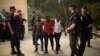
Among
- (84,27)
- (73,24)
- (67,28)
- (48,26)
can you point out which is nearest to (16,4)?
(48,26)

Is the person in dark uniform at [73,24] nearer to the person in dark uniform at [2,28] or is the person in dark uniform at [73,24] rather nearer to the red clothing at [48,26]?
the red clothing at [48,26]

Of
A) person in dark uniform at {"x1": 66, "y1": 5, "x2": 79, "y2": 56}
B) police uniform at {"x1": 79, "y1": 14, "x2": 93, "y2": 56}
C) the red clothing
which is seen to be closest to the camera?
person in dark uniform at {"x1": 66, "y1": 5, "x2": 79, "y2": 56}

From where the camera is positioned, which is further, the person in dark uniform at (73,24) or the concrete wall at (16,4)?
the concrete wall at (16,4)

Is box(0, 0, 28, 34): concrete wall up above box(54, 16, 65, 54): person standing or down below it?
above

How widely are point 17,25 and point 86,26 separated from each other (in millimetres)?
2848

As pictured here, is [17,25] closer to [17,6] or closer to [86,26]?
[86,26]

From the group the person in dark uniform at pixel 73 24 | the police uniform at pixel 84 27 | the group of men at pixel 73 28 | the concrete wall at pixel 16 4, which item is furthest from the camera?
the concrete wall at pixel 16 4

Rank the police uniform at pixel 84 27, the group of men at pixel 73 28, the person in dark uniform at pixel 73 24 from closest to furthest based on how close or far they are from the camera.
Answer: the person in dark uniform at pixel 73 24 < the group of men at pixel 73 28 < the police uniform at pixel 84 27

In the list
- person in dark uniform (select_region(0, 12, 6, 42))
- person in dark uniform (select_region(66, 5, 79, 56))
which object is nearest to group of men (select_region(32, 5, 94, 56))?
person in dark uniform (select_region(66, 5, 79, 56))

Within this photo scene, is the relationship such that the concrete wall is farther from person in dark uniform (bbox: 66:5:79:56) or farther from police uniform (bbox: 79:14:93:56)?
police uniform (bbox: 79:14:93:56)

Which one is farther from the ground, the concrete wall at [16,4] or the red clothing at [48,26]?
the concrete wall at [16,4]

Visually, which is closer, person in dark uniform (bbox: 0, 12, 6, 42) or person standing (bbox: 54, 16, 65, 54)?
person standing (bbox: 54, 16, 65, 54)

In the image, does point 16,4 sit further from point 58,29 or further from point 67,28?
point 67,28

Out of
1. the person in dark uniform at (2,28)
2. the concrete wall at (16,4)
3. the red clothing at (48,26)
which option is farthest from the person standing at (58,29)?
the concrete wall at (16,4)
